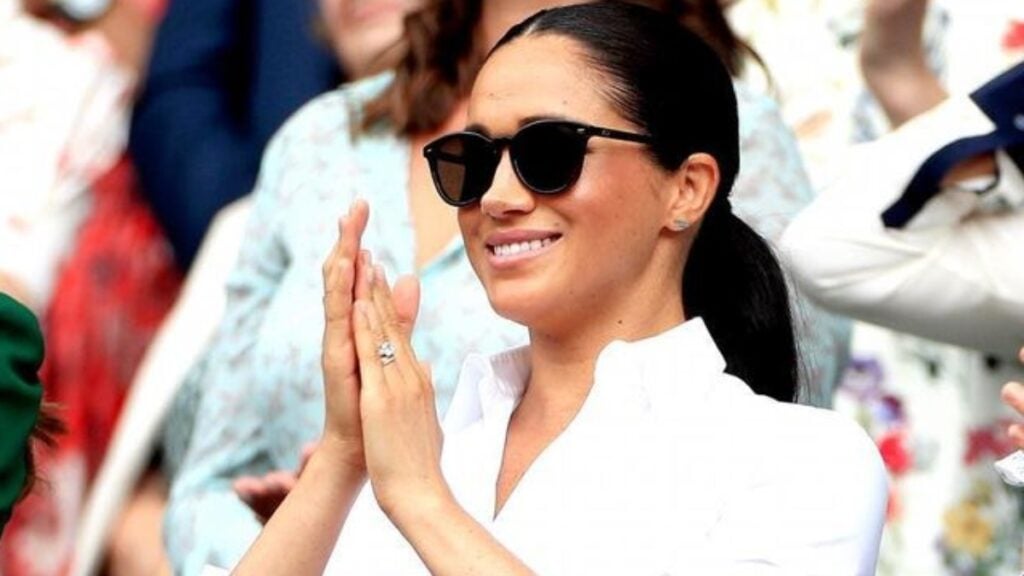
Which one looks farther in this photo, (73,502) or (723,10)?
(73,502)

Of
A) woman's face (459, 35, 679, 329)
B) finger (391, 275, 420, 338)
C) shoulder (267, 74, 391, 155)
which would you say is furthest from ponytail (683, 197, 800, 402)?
shoulder (267, 74, 391, 155)

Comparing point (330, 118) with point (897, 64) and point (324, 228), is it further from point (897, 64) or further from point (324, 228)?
point (897, 64)

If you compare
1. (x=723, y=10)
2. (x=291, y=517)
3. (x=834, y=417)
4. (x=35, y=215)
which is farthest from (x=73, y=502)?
(x=834, y=417)

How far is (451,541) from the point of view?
3488 millimetres

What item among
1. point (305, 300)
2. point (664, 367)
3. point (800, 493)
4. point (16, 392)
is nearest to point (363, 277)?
point (664, 367)

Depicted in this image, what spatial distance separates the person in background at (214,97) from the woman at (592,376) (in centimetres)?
194

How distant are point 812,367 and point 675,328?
2.87ft

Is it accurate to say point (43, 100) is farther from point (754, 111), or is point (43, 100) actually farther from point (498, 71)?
point (498, 71)

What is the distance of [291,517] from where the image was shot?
3.79m

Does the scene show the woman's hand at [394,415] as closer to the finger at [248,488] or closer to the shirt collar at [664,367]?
the shirt collar at [664,367]

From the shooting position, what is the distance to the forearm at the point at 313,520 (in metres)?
3.78

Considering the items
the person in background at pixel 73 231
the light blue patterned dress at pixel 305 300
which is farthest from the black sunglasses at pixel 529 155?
the person in background at pixel 73 231

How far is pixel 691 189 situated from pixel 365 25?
6.62ft

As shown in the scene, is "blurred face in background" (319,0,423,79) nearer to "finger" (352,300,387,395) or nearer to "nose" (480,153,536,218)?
"nose" (480,153,536,218)
